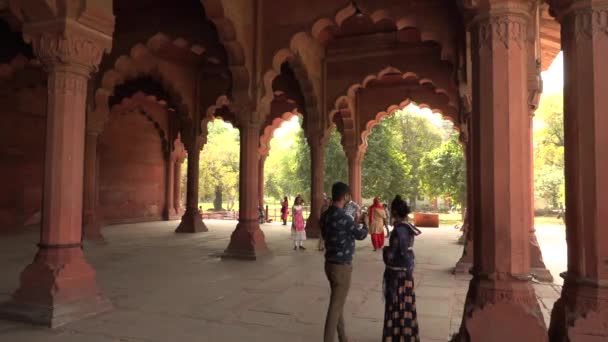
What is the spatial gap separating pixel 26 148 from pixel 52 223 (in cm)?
1129

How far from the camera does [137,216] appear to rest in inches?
769

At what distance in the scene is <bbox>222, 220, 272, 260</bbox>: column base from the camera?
945cm

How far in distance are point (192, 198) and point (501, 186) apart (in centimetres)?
1310

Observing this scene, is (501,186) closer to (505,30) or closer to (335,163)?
(505,30)

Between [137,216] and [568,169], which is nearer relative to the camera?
[568,169]

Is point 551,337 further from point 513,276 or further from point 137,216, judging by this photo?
point 137,216

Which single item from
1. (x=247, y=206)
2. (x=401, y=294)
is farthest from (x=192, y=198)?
(x=401, y=294)

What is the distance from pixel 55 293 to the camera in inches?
195

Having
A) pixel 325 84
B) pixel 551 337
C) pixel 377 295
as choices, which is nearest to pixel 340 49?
pixel 325 84

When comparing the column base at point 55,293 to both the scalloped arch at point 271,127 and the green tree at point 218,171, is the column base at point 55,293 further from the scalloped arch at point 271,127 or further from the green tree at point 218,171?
the green tree at point 218,171

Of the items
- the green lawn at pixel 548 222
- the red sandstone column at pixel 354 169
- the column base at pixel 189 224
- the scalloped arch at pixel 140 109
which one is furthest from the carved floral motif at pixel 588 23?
the green lawn at pixel 548 222

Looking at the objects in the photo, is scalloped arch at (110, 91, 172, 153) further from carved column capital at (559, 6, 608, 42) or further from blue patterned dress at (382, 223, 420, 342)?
carved column capital at (559, 6, 608, 42)

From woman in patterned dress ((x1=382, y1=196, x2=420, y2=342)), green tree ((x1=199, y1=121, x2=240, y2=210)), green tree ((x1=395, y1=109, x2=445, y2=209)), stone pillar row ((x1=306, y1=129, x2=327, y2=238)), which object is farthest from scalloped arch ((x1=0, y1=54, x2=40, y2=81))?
green tree ((x1=395, y1=109, x2=445, y2=209))

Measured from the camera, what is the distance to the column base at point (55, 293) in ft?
→ 15.9
